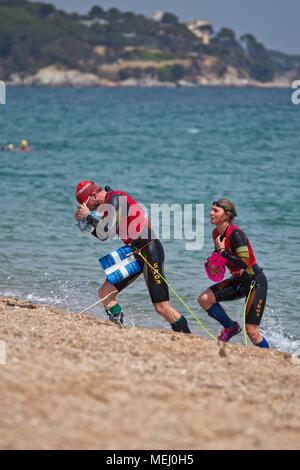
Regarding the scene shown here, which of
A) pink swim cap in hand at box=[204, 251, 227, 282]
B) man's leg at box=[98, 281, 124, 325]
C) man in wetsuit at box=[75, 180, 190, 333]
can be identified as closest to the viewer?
pink swim cap in hand at box=[204, 251, 227, 282]

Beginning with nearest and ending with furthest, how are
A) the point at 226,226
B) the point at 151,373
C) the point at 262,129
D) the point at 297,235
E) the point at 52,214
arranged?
the point at 151,373, the point at 226,226, the point at 297,235, the point at 52,214, the point at 262,129

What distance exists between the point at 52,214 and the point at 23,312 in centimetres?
1101

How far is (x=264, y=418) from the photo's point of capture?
7.09m

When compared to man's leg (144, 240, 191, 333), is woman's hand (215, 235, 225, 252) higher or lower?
higher

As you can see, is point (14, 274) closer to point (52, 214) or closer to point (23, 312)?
point (23, 312)

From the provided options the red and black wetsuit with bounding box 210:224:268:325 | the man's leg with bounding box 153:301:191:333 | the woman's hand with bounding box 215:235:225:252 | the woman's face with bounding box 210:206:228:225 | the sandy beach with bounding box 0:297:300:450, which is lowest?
the man's leg with bounding box 153:301:191:333

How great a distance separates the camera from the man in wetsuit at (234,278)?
412 inches

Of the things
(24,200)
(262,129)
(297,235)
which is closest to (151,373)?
(297,235)

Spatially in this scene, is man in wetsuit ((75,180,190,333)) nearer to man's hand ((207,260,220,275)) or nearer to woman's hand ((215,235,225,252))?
man's hand ((207,260,220,275))

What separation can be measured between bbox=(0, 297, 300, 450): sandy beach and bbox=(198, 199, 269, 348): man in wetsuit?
126 cm

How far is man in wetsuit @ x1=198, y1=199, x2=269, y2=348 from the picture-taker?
412 inches

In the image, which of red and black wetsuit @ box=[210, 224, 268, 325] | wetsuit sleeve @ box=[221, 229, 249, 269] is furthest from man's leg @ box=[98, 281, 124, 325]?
wetsuit sleeve @ box=[221, 229, 249, 269]

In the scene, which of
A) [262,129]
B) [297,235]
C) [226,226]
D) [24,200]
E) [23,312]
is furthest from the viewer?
[262,129]
